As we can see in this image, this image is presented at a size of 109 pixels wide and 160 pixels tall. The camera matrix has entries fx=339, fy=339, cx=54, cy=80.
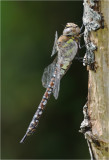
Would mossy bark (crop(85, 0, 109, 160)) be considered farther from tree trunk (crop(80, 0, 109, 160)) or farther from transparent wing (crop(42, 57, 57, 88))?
transparent wing (crop(42, 57, 57, 88))

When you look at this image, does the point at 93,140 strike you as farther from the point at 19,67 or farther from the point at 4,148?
the point at 4,148

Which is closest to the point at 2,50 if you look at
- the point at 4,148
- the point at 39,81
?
the point at 39,81

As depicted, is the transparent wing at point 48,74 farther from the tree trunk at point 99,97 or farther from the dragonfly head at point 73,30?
the tree trunk at point 99,97

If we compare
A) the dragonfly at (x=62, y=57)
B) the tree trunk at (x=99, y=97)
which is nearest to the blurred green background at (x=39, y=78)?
the dragonfly at (x=62, y=57)

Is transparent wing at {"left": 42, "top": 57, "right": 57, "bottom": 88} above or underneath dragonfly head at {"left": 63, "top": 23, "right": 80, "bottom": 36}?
underneath

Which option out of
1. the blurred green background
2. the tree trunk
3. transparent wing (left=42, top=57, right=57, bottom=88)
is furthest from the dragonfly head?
the blurred green background

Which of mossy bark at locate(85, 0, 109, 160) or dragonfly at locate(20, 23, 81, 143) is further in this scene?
dragonfly at locate(20, 23, 81, 143)
